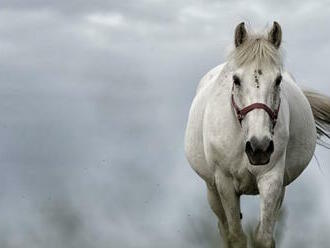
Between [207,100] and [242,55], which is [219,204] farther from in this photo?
[242,55]

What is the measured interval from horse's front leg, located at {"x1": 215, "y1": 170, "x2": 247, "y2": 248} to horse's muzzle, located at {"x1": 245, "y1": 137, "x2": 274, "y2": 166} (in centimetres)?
101

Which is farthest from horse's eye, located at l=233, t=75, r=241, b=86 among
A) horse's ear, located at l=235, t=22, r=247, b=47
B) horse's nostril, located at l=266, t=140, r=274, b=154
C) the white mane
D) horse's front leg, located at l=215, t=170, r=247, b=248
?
horse's front leg, located at l=215, t=170, r=247, b=248

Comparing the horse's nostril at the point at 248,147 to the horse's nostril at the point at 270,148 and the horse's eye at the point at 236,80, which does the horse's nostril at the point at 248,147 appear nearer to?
the horse's nostril at the point at 270,148

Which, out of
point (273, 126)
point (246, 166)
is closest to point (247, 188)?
point (246, 166)

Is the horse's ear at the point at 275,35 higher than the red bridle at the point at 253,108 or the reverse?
higher

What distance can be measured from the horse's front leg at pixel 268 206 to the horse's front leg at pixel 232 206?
1.55 feet

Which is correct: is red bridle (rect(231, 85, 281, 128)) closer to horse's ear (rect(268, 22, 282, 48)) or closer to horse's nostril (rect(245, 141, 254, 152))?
horse's nostril (rect(245, 141, 254, 152))

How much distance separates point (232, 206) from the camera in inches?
396

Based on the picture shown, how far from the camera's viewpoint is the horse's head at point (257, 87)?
893 centimetres

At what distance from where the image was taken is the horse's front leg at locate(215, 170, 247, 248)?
10.0 metres

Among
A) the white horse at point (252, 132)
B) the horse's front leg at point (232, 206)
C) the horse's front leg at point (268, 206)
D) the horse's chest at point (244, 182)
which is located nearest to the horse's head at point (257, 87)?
the white horse at point (252, 132)

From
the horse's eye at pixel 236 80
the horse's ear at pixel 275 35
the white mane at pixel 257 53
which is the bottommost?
the horse's eye at pixel 236 80

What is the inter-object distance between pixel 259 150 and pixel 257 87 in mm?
558

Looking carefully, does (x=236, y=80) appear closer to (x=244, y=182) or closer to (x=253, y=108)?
(x=253, y=108)
